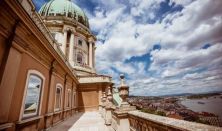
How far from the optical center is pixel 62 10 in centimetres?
2745

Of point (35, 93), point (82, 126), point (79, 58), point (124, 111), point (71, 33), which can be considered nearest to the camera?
point (124, 111)

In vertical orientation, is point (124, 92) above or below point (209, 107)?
above

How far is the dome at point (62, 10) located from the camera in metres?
26.9

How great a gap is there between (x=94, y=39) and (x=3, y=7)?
1039 inches

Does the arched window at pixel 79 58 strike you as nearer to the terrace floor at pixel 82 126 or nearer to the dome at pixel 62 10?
the dome at pixel 62 10

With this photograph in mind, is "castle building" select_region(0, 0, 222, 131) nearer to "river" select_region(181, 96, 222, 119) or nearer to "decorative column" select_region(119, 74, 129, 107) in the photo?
"decorative column" select_region(119, 74, 129, 107)

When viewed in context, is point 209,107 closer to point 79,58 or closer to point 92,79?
point 79,58

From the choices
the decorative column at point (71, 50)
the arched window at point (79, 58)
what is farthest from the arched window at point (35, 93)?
the arched window at point (79, 58)

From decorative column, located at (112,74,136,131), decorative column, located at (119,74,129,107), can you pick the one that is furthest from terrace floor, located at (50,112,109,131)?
decorative column, located at (119,74,129,107)

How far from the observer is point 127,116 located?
4641 millimetres

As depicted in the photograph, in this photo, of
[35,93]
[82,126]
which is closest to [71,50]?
[82,126]

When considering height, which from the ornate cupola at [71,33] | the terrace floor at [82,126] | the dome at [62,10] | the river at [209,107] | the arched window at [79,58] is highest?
the dome at [62,10]

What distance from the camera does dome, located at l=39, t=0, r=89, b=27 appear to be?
2693 cm

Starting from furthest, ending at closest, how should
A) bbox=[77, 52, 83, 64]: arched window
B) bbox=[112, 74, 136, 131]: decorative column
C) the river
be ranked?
the river < bbox=[77, 52, 83, 64]: arched window < bbox=[112, 74, 136, 131]: decorative column
